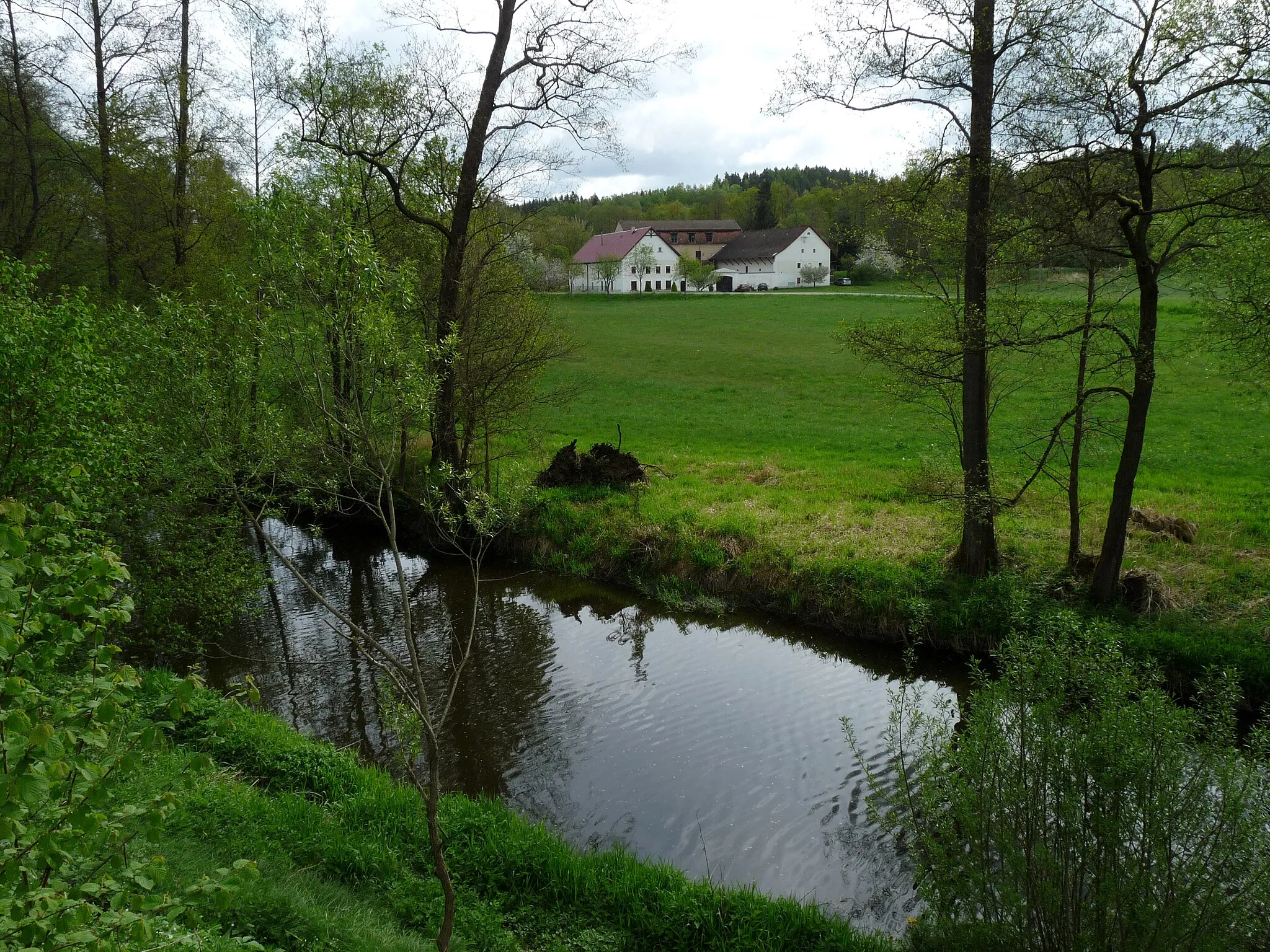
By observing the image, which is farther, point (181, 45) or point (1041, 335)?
point (181, 45)

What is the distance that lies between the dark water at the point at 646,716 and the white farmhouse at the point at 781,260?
2971 inches

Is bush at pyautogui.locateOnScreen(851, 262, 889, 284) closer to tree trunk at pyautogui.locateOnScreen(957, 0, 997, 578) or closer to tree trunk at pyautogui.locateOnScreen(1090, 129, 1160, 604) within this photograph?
tree trunk at pyautogui.locateOnScreen(957, 0, 997, 578)

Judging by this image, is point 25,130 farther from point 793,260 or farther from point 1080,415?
point 793,260

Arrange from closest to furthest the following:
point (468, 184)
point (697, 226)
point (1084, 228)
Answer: point (1084, 228) → point (468, 184) → point (697, 226)

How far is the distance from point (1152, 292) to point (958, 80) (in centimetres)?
440

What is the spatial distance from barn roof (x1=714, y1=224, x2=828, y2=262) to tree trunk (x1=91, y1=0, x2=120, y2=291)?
75.6 metres

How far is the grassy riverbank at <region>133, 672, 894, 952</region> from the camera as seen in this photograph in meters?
6.68

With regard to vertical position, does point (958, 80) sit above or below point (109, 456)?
above

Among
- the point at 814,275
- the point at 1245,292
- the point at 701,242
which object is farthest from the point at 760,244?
the point at 1245,292

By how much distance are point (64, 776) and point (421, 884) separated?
5.18m

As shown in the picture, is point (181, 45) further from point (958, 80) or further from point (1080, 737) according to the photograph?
point (1080, 737)

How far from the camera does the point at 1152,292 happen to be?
1188 cm

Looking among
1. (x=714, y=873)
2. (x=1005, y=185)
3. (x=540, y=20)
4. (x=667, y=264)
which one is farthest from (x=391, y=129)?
(x=667, y=264)

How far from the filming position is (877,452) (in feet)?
80.3
